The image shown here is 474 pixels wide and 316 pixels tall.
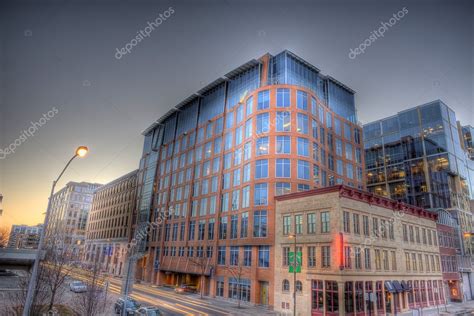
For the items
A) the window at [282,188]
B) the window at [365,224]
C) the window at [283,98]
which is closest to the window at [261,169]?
the window at [282,188]

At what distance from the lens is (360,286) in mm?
32938

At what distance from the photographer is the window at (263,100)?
162 feet

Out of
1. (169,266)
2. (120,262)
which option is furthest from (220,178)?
(120,262)

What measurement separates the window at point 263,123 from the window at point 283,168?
5.56 meters

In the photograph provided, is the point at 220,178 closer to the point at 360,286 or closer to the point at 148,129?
the point at 360,286

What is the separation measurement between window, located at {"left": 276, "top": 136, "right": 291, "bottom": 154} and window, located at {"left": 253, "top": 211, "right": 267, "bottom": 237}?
31.8 ft

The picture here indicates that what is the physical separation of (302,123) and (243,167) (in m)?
11.9

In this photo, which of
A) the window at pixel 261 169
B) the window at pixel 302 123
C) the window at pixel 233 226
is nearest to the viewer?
the window at pixel 261 169

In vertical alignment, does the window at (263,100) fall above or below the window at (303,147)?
above

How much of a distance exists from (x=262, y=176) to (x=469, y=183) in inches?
3011

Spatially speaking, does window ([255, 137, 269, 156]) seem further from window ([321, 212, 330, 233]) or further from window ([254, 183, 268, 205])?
window ([321, 212, 330, 233])

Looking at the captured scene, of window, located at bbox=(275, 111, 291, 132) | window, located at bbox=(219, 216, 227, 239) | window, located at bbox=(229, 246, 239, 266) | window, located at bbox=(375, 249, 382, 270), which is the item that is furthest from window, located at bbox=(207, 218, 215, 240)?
window, located at bbox=(375, 249, 382, 270)

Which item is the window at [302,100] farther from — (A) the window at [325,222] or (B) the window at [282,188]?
(A) the window at [325,222]

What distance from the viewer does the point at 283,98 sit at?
48.9 meters
